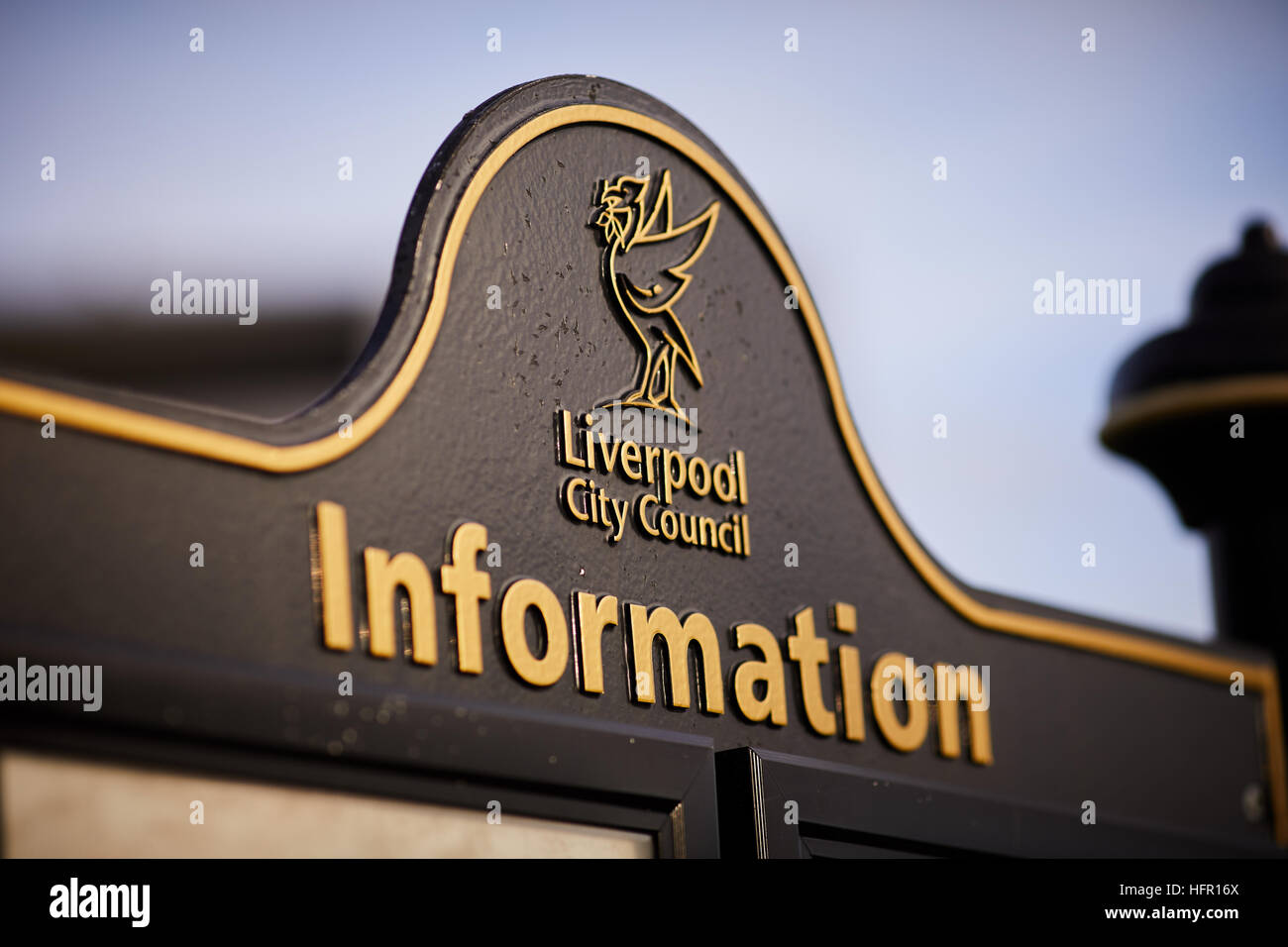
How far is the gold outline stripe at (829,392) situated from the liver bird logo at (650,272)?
24 centimetres

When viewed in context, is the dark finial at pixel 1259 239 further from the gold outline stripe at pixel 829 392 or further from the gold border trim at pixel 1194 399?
the gold outline stripe at pixel 829 392

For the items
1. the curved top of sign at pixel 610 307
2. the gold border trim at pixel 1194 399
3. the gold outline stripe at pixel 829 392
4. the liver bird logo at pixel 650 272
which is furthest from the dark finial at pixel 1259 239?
the liver bird logo at pixel 650 272

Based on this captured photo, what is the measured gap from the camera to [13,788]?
3240 mm

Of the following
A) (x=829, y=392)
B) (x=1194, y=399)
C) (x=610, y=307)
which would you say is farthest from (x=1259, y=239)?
(x=610, y=307)

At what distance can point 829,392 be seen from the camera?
558 cm

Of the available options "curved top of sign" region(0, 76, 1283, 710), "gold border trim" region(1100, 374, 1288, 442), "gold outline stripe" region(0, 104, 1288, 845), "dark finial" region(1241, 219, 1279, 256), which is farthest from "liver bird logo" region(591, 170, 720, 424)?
"dark finial" region(1241, 219, 1279, 256)

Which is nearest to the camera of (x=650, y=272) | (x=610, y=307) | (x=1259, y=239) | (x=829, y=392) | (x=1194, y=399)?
(x=610, y=307)

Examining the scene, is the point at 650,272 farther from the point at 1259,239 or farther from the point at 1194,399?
the point at 1259,239

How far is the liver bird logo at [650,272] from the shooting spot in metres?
4.93

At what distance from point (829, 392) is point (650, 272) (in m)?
0.89
